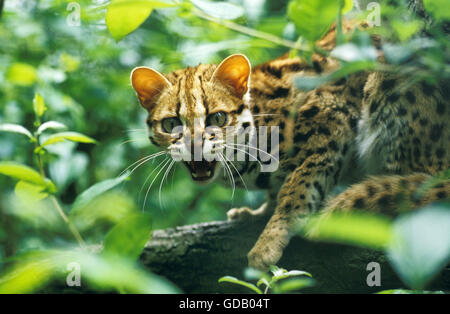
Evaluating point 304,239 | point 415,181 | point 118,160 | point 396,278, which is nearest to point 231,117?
point 304,239

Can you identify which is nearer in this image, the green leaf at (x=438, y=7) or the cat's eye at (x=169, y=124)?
the green leaf at (x=438, y=7)

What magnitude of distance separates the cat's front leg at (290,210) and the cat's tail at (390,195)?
14.5 inches

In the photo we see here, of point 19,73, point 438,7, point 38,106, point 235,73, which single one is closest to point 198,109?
point 235,73

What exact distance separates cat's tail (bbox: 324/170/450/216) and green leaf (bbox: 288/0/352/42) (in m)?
0.83

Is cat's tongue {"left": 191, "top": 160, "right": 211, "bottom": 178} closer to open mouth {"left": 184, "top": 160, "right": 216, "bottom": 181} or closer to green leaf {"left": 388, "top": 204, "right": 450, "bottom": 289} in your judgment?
open mouth {"left": 184, "top": 160, "right": 216, "bottom": 181}

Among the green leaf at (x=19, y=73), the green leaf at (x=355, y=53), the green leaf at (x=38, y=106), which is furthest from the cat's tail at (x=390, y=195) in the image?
the green leaf at (x=19, y=73)

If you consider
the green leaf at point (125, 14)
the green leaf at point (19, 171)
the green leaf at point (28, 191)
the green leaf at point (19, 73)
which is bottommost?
the green leaf at point (28, 191)

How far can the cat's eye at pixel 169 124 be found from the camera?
205 cm

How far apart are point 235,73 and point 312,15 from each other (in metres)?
1.16

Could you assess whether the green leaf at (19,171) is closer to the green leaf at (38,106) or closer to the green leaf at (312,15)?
the green leaf at (38,106)

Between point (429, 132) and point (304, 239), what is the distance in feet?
2.79

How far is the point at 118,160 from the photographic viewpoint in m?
3.60

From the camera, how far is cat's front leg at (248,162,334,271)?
219cm

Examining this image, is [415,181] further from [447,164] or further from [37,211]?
[37,211]
